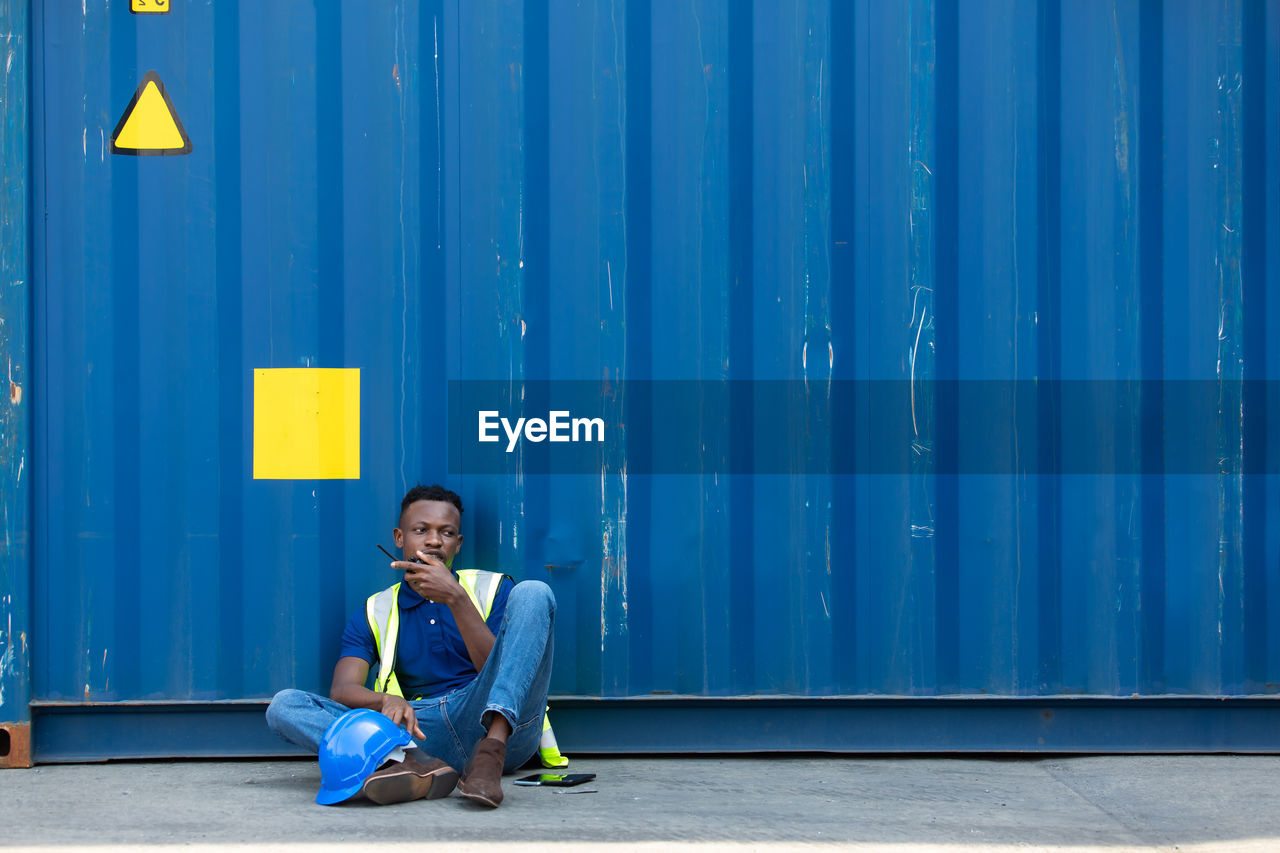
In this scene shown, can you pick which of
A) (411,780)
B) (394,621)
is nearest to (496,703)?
(411,780)

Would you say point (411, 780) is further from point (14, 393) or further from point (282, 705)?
point (14, 393)

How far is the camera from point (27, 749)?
3.22 m

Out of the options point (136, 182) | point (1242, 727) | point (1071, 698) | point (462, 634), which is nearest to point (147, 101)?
point (136, 182)

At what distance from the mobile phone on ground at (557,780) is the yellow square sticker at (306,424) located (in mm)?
1047

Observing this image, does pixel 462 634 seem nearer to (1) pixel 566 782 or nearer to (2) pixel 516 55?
(1) pixel 566 782

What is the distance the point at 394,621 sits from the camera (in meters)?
3.14

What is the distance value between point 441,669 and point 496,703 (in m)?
0.35

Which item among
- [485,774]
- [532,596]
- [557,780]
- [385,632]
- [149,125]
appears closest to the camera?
[485,774]

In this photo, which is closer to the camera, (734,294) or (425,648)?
(425,648)

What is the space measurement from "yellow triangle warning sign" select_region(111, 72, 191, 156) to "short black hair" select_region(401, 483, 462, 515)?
129cm

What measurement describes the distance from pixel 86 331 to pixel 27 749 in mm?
1269

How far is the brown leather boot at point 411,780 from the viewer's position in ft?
8.95

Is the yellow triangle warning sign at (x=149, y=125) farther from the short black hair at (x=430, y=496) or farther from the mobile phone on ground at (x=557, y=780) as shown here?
Answer: the mobile phone on ground at (x=557, y=780)

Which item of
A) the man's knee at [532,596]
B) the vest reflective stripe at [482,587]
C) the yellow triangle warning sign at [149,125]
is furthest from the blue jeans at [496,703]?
the yellow triangle warning sign at [149,125]
